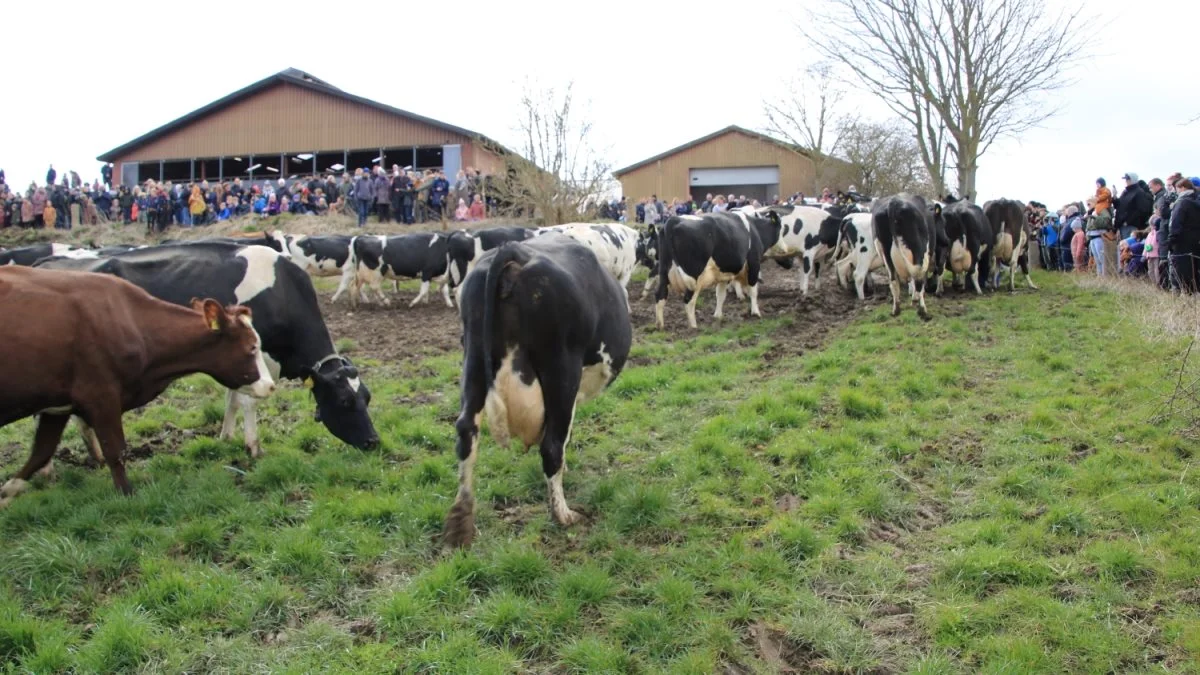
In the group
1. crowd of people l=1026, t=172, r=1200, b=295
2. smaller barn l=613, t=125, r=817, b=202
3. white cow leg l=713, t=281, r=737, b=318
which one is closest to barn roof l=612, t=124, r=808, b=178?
smaller barn l=613, t=125, r=817, b=202

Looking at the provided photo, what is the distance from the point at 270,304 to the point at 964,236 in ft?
40.4

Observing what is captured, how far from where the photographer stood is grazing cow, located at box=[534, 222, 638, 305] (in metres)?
16.6

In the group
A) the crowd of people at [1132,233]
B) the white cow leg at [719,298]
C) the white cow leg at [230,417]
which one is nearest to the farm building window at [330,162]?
the crowd of people at [1132,233]

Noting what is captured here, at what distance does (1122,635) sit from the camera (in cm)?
446

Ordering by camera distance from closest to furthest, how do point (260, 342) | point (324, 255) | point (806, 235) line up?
1. point (260, 342)
2. point (806, 235)
3. point (324, 255)

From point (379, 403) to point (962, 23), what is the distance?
25.9 metres

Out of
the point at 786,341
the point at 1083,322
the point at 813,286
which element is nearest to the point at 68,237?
the point at 813,286

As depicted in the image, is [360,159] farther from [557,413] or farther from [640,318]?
[557,413]

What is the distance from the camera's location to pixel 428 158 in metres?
42.4

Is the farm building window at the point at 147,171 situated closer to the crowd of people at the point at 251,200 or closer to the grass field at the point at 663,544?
the crowd of people at the point at 251,200

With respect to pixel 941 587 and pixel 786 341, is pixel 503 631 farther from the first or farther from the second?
pixel 786 341

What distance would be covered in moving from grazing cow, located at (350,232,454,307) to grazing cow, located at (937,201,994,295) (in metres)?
9.85

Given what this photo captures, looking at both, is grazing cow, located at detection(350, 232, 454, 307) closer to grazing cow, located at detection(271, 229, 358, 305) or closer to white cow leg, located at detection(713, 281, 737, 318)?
grazing cow, located at detection(271, 229, 358, 305)

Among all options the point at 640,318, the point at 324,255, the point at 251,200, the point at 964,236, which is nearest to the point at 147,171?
the point at 251,200
